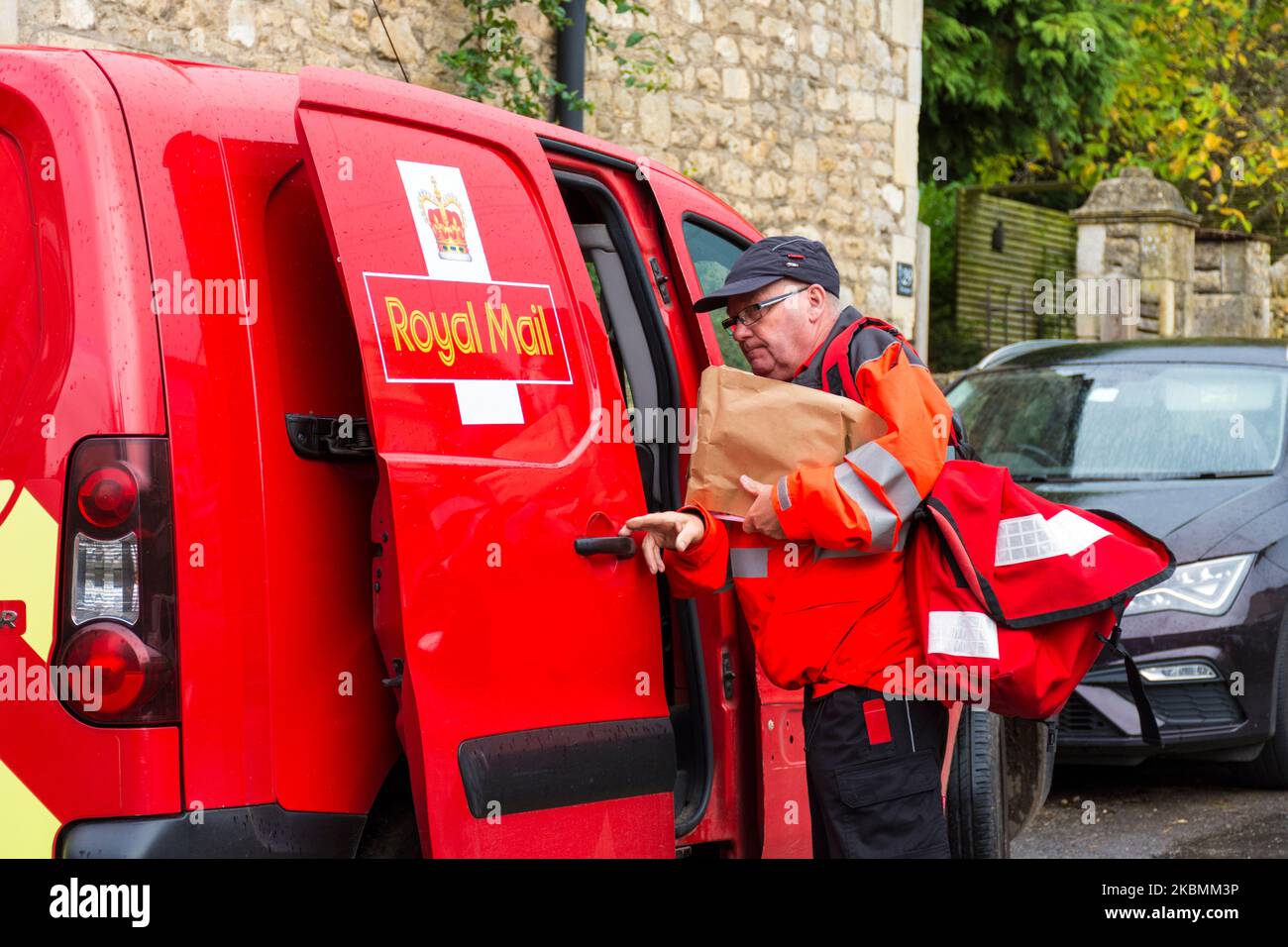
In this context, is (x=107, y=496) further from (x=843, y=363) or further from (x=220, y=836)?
(x=843, y=363)

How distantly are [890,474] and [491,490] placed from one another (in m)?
0.75

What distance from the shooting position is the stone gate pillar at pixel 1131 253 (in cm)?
1814

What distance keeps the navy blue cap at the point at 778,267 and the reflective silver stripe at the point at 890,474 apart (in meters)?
0.38

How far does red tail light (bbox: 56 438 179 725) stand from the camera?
2795 millimetres

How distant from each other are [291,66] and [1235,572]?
4920 millimetres

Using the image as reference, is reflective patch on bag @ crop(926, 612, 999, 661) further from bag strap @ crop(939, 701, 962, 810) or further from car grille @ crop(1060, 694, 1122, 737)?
car grille @ crop(1060, 694, 1122, 737)

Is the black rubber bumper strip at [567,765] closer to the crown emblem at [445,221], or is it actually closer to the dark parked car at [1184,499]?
the crown emblem at [445,221]

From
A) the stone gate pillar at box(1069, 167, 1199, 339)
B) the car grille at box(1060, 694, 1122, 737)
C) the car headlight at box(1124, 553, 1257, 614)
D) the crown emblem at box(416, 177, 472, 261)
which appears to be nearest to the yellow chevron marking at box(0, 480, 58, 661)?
the crown emblem at box(416, 177, 472, 261)

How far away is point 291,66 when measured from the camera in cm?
828

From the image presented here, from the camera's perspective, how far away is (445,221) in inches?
128

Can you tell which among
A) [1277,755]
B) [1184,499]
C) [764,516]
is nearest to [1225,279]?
[1184,499]

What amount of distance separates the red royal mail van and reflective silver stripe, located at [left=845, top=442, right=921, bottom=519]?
524mm
